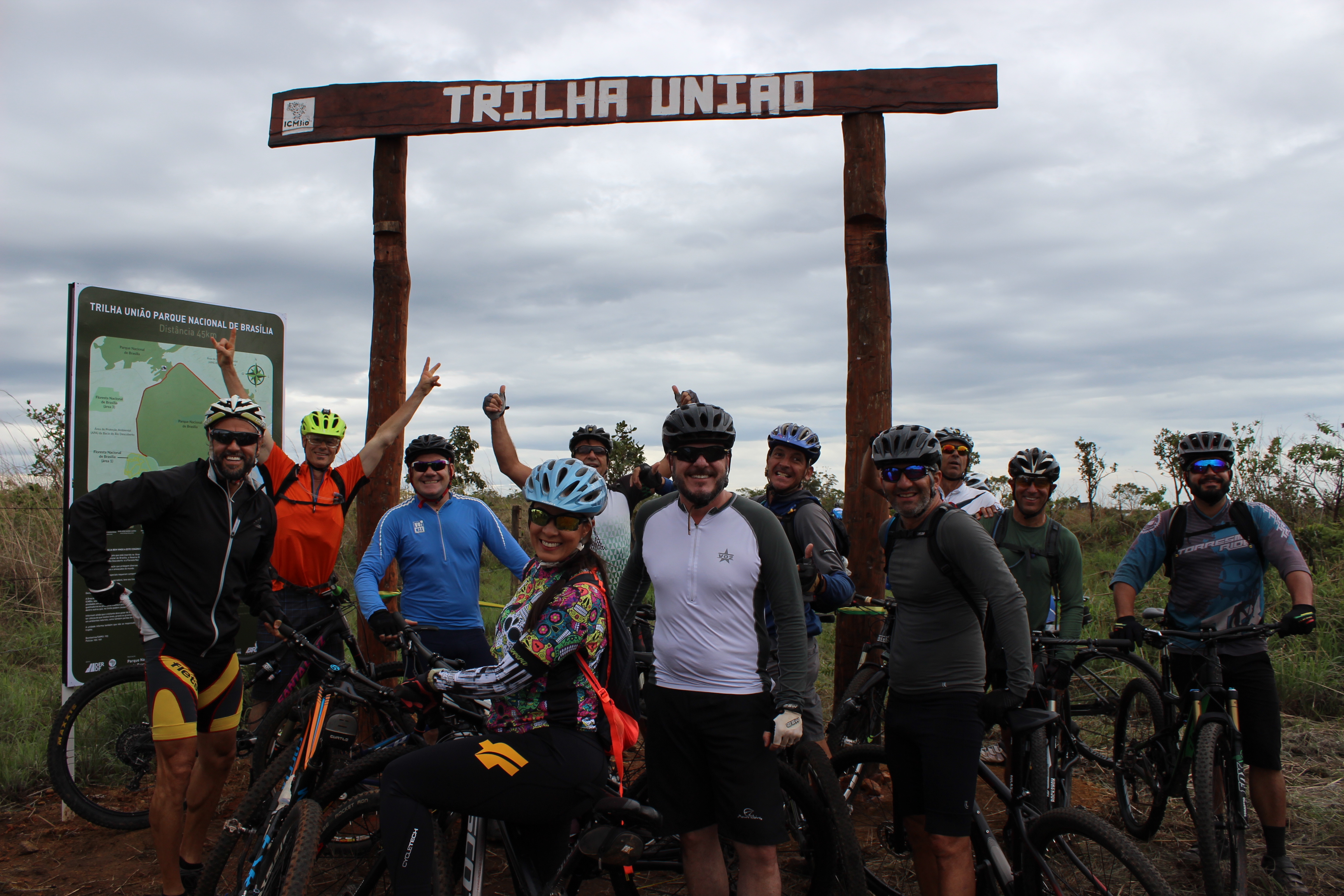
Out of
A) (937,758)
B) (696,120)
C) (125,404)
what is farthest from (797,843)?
(125,404)

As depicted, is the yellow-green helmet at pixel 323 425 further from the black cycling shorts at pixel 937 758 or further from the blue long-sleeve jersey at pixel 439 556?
the black cycling shorts at pixel 937 758

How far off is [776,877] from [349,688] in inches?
77.3

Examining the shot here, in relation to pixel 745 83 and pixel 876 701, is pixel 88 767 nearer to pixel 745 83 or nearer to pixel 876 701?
pixel 876 701

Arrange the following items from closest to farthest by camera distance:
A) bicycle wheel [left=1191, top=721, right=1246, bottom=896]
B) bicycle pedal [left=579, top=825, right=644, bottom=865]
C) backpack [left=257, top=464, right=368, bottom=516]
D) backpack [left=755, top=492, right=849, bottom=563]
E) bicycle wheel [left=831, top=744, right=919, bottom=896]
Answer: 1. bicycle pedal [left=579, top=825, right=644, bottom=865]
2. bicycle wheel [left=1191, top=721, right=1246, bottom=896]
3. bicycle wheel [left=831, top=744, right=919, bottom=896]
4. backpack [left=755, top=492, right=849, bottom=563]
5. backpack [left=257, top=464, right=368, bottom=516]

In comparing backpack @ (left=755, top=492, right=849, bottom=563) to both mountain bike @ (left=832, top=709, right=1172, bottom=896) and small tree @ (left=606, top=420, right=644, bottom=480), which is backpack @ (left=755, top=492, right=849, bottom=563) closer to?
mountain bike @ (left=832, top=709, right=1172, bottom=896)

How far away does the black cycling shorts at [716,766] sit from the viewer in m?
3.05

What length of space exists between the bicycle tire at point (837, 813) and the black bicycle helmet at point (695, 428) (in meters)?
1.53

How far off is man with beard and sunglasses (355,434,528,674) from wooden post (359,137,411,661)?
1196 mm

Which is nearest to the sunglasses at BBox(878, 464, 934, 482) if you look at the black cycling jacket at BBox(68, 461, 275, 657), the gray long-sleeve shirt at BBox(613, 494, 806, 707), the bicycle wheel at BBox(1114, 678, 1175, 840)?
the gray long-sleeve shirt at BBox(613, 494, 806, 707)

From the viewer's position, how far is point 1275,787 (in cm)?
416

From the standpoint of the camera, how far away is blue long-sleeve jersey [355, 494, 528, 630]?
4.79m

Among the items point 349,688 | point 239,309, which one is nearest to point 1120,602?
point 349,688


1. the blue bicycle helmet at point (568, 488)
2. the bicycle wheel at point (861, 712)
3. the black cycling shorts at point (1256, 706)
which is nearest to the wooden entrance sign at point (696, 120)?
the bicycle wheel at point (861, 712)

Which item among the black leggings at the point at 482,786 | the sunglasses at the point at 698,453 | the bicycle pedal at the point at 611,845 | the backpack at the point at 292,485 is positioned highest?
the sunglasses at the point at 698,453
